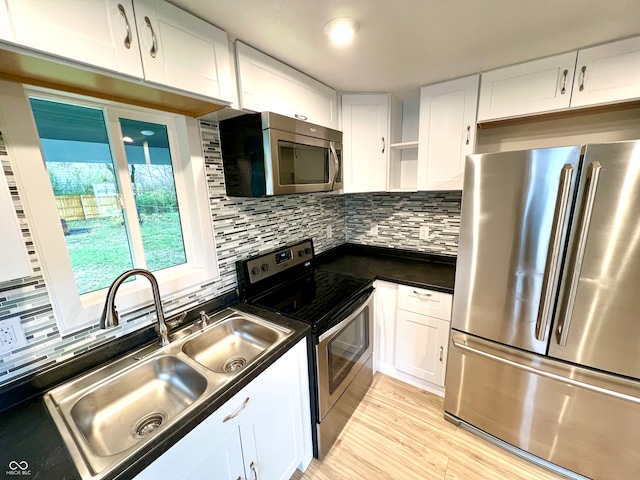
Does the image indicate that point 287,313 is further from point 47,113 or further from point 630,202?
point 630,202

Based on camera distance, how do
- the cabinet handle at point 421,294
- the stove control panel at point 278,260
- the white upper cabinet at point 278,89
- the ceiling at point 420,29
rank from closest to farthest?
the ceiling at point 420,29 → the white upper cabinet at point 278,89 → the stove control panel at point 278,260 → the cabinet handle at point 421,294

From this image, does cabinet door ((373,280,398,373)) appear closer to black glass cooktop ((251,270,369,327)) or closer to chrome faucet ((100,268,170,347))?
black glass cooktop ((251,270,369,327))

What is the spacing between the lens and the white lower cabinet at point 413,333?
1.77 m

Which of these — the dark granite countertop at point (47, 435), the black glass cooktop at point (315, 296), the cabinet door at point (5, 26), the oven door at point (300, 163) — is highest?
the cabinet door at point (5, 26)

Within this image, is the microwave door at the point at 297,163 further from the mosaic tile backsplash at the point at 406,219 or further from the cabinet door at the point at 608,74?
the cabinet door at the point at 608,74

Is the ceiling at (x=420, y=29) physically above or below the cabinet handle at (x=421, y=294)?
above

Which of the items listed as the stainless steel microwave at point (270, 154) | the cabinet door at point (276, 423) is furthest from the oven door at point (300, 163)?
the cabinet door at point (276, 423)

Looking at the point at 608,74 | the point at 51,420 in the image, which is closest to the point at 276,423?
the point at 51,420

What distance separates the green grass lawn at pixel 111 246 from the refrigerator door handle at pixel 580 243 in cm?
193

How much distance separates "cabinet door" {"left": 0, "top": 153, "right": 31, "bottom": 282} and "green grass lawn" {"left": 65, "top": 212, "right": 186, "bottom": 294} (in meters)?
0.33

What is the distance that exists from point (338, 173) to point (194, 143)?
903 millimetres

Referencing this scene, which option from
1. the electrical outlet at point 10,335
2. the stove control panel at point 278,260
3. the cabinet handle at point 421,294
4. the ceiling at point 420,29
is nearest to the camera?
the electrical outlet at point 10,335

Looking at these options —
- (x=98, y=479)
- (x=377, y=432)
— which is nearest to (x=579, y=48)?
(x=377, y=432)

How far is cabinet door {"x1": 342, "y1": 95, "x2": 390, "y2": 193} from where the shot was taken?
1926mm
